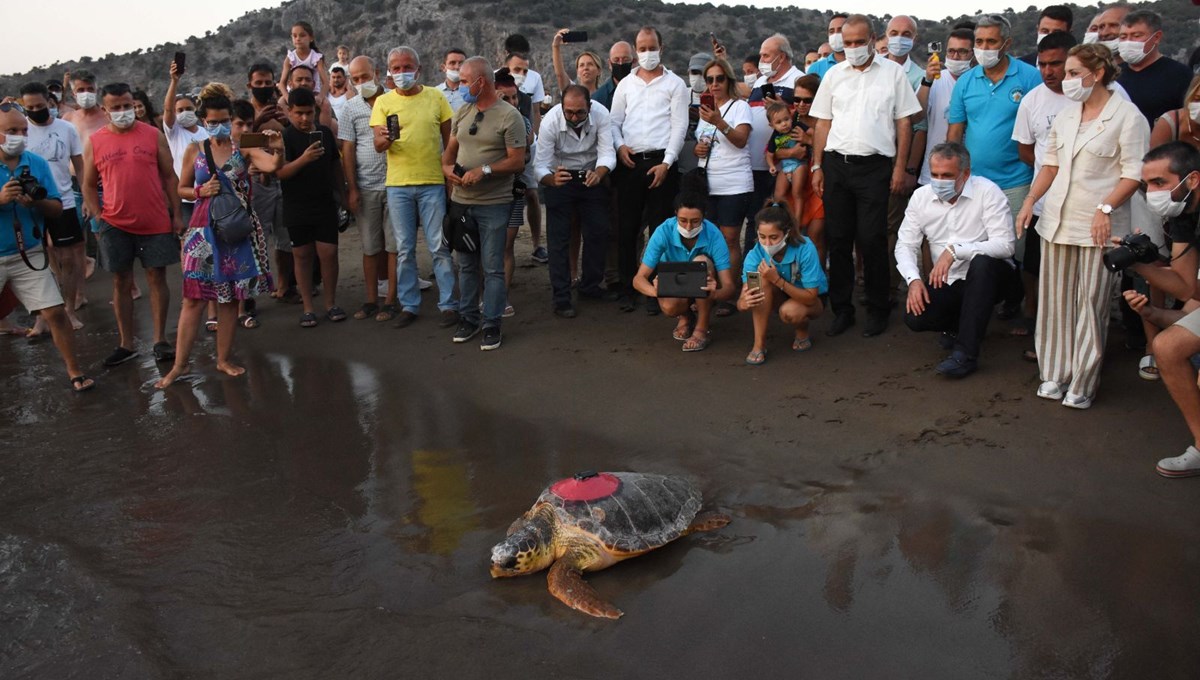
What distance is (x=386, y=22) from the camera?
35.8m

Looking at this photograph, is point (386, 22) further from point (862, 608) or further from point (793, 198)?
point (862, 608)

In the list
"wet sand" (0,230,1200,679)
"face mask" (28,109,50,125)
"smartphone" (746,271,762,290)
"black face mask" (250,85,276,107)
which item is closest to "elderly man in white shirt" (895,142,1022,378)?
"wet sand" (0,230,1200,679)

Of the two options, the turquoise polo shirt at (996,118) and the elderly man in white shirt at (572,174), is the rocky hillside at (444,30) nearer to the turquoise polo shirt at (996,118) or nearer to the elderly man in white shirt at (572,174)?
the elderly man in white shirt at (572,174)

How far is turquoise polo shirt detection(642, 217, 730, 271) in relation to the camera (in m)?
6.28

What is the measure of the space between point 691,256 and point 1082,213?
255 cm

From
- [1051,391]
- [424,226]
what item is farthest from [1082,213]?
[424,226]

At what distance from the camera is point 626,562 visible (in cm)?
378

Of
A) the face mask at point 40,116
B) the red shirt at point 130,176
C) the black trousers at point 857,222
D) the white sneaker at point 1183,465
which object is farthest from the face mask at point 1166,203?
the face mask at point 40,116

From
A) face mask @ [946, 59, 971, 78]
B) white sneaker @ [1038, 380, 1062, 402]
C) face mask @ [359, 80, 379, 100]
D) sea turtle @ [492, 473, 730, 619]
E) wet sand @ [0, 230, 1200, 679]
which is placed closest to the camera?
wet sand @ [0, 230, 1200, 679]

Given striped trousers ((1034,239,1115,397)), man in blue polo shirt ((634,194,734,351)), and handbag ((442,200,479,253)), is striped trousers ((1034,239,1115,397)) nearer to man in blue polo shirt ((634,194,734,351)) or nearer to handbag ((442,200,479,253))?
man in blue polo shirt ((634,194,734,351))

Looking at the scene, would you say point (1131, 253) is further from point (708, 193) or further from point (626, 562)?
point (708, 193)

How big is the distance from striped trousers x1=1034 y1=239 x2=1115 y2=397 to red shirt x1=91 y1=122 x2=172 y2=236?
633cm

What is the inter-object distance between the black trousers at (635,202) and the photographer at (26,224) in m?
4.27

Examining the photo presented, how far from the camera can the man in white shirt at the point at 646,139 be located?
23.5 feet
